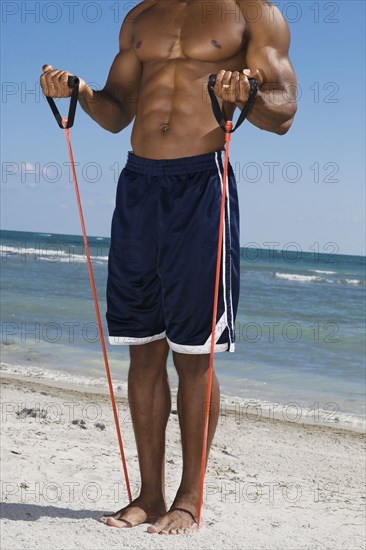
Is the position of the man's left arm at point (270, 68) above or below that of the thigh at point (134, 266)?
above

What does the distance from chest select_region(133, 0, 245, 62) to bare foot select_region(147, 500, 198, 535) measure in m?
1.67

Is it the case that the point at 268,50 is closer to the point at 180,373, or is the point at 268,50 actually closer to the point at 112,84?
the point at 112,84

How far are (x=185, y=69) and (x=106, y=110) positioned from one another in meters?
0.38

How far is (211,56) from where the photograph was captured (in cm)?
283

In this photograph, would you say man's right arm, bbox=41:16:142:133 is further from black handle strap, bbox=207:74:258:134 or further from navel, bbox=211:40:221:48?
black handle strap, bbox=207:74:258:134

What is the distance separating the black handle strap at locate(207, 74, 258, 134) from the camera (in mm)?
2553

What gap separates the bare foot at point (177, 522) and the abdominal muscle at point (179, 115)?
1.32 m

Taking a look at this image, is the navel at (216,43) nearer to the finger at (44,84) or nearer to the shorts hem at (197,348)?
the finger at (44,84)

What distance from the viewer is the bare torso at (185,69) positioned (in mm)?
2812

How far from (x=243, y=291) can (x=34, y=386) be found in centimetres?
1222

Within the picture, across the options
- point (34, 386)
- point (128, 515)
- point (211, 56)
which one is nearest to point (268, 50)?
point (211, 56)

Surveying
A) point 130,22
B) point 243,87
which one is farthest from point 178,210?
point 130,22

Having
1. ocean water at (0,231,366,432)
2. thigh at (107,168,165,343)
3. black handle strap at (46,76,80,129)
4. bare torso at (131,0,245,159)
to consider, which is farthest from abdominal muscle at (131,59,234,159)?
ocean water at (0,231,366,432)

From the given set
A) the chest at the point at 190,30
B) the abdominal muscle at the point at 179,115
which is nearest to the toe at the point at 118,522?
the abdominal muscle at the point at 179,115
